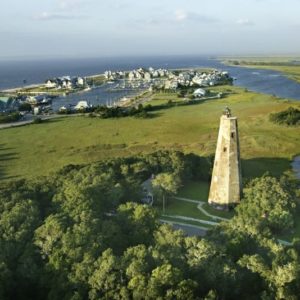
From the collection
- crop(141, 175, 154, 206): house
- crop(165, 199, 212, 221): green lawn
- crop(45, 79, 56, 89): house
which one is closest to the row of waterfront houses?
crop(45, 79, 56, 89): house

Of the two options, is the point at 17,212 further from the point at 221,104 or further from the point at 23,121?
the point at 221,104

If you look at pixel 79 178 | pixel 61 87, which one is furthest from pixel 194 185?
pixel 61 87

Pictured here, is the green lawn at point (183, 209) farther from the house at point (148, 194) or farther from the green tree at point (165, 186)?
the house at point (148, 194)

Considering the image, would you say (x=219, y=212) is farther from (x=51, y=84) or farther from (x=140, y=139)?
(x=51, y=84)

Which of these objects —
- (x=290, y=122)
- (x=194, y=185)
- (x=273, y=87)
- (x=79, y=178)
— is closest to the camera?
(x=79, y=178)

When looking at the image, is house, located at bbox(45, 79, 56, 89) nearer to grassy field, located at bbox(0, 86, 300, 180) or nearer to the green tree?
grassy field, located at bbox(0, 86, 300, 180)
